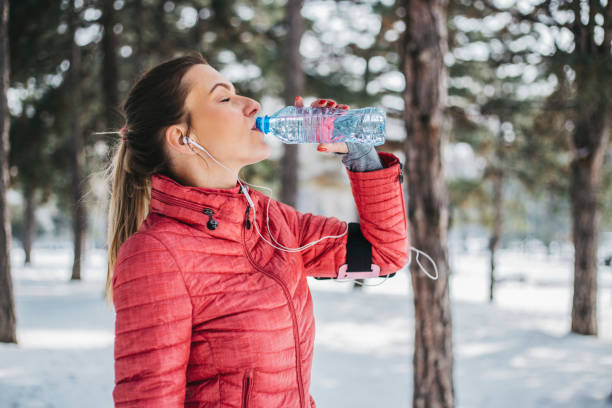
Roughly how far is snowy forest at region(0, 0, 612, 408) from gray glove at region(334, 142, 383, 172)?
0.19m

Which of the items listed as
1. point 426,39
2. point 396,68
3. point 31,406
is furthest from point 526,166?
point 31,406

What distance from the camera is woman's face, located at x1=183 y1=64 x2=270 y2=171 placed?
1.48 m

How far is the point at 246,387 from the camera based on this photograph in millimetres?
1259

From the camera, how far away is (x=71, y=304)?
369 inches

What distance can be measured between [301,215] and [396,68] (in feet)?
42.1

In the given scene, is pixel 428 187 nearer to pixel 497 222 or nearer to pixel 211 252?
pixel 211 252

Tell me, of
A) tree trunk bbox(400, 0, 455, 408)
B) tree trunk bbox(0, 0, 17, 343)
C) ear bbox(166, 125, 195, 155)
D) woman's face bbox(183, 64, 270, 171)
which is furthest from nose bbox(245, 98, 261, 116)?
tree trunk bbox(0, 0, 17, 343)

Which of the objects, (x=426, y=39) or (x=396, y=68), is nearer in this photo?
(x=426, y=39)

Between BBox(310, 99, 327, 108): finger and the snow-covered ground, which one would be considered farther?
the snow-covered ground

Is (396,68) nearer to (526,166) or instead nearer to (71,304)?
(526,166)

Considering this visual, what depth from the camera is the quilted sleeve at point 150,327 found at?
1119 mm

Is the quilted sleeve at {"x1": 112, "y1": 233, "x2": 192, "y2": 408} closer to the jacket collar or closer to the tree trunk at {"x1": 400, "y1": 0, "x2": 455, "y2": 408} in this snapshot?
the jacket collar

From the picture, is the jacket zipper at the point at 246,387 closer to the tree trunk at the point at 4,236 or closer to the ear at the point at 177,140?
the ear at the point at 177,140

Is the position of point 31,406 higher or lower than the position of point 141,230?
lower
